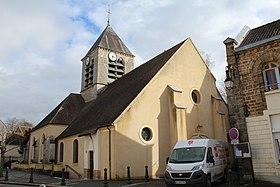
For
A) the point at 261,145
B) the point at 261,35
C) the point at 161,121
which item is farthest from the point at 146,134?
the point at 261,35

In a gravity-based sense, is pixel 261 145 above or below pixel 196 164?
above

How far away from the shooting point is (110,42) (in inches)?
1432

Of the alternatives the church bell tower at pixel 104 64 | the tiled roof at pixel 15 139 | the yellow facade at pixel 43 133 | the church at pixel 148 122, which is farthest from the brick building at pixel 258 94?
the tiled roof at pixel 15 139

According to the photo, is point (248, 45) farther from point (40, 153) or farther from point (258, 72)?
point (40, 153)

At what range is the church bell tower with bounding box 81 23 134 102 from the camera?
34.1m

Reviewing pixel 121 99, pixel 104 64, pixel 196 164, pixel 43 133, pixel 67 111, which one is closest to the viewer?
pixel 196 164

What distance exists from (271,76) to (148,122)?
363 inches

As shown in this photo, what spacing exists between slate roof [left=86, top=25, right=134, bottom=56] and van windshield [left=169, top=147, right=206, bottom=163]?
22663 millimetres

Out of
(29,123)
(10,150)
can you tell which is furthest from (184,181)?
(29,123)

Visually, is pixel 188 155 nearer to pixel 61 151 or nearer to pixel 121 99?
pixel 121 99

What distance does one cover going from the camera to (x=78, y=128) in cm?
2556

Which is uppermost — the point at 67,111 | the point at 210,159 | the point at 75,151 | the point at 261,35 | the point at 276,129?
the point at 261,35

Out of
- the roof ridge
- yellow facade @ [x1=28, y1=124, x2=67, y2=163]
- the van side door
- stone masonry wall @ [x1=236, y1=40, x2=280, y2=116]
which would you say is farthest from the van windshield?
yellow facade @ [x1=28, y1=124, x2=67, y2=163]

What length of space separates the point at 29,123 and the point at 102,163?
58.4 m
